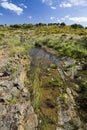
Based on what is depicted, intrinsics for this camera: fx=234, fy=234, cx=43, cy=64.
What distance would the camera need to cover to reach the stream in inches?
431

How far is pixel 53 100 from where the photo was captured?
13.4 metres

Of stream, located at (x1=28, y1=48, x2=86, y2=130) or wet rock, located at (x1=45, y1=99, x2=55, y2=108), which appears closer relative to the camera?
stream, located at (x1=28, y1=48, x2=86, y2=130)

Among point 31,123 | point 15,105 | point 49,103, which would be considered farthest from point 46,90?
point 31,123

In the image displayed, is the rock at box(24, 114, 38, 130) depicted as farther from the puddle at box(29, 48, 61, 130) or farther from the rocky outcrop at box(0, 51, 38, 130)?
the puddle at box(29, 48, 61, 130)

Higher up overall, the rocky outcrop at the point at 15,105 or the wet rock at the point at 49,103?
the rocky outcrop at the point at 15,105

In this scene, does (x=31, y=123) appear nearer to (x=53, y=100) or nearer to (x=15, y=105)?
(x=15, y=105)

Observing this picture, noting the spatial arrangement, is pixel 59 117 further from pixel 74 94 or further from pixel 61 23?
pixel 61 23

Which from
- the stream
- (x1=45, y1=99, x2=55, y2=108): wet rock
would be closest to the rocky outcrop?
the stream

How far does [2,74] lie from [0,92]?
3554mm

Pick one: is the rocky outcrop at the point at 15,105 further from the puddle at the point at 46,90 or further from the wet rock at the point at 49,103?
the wet rock at the point at 49,103

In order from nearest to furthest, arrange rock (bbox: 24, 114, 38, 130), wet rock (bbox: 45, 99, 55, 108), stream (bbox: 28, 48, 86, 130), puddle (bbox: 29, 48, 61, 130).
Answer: rock (bbox: 24, 114, 38, 130) < stream (bbox: 28, 48, 86, 130) < puddle (bbox: 29, 48, 61, 130) < wet rock (bbox: 45, 99, 55, 108)

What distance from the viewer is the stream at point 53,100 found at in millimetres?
10945

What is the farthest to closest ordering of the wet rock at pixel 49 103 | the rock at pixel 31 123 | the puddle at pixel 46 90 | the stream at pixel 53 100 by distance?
the wet rock at pixel 49 103 < the puddle at pixel 46 90 < the stream at pixel 53 100 < the rock at pixel 31 123

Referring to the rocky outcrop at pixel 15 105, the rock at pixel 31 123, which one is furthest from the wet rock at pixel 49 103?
the rock at pixel 31 123
